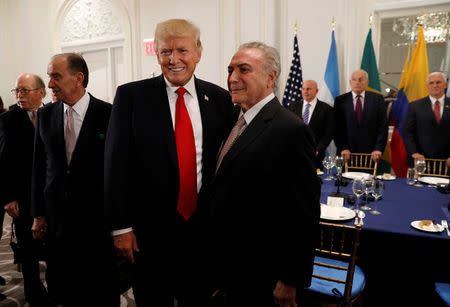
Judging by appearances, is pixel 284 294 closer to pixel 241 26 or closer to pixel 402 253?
pixel 402 253

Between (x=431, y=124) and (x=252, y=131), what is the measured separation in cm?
345

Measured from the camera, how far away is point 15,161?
7.41ft

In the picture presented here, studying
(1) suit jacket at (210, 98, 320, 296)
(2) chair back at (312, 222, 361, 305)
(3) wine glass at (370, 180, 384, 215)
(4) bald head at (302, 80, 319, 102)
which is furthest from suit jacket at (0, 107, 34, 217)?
(4) bald head at (302, 80, 319, 102)

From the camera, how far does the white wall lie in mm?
4707

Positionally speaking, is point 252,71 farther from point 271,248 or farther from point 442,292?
point 442,292

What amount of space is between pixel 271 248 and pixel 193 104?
0.75 m

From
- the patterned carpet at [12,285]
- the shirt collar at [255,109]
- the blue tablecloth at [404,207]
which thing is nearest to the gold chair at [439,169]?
the blue tablecloth at [404,207]

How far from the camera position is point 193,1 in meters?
5.71

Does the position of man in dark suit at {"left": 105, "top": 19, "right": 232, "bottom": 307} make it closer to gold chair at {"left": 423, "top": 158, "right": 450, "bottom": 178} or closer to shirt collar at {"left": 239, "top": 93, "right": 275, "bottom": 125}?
shirt collar at {"left": 239, "top": 93, "right": 275, "bottom": 125}

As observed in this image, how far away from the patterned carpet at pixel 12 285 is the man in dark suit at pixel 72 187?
0.64 meters

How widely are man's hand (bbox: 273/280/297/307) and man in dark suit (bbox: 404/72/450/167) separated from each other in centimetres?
316

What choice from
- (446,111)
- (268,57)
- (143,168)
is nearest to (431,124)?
(446,111)

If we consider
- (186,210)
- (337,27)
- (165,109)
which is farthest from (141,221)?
(337,27)

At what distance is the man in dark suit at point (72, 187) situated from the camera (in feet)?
5.86
